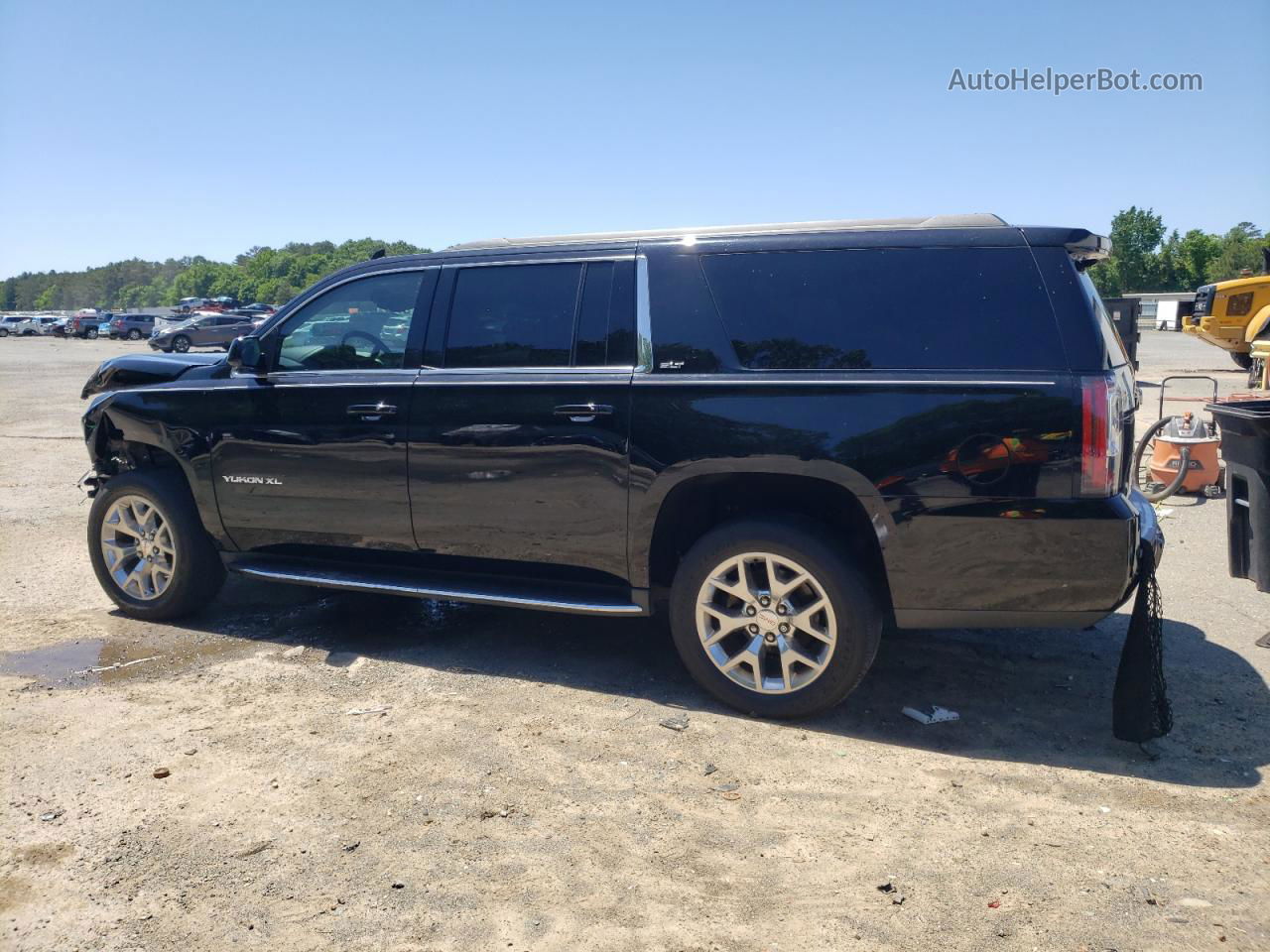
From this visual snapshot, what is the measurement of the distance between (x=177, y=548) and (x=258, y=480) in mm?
700

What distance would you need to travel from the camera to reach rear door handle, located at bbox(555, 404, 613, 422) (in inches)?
177

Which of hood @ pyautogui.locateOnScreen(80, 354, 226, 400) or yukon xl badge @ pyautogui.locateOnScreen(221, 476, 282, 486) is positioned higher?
hood @ pyautogui.locateOnScreen(80, 354, 226, 400)

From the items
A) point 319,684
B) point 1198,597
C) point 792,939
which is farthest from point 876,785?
point 1198,597

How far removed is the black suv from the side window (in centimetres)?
2

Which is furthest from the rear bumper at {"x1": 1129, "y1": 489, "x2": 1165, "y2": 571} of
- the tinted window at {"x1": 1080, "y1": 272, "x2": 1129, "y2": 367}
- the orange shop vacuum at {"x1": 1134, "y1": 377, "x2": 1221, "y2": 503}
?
the orange shop vacuum at {"x1": 1134, "y1": 377, "x2": 1221, "y2": 503}

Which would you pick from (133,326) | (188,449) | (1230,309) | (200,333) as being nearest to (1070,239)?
(188,449)

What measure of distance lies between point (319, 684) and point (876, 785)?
2.64 meters

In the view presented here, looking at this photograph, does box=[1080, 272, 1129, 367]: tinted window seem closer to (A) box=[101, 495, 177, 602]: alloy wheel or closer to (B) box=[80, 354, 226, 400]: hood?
(B) box=[80, 354, 226, 400]: hood

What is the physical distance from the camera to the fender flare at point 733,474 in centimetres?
407

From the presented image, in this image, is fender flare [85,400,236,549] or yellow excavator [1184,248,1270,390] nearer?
fender flare [85,400,236,549]

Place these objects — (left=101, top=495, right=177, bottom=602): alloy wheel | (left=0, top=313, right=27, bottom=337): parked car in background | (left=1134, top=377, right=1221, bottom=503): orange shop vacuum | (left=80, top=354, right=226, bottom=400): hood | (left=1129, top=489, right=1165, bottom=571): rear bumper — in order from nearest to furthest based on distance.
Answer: (left=1129, top=489, right=1165, bottom=571): rear bumper < (left=101, top=495, right=177, bottom=602): alloy wheel < (left=80, top=354, right=226, bottom=400): hood < (left=1134, top=377, right=1221, bottom=503): orange shop vacuum < (left=0, top=313, right=27, bottom=337): parked car in background

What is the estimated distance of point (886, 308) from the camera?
4145mm

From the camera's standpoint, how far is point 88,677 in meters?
4.93

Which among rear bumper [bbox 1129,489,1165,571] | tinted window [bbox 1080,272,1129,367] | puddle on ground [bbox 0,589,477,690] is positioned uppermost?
tinted window [bbox 1080,272,1129,367]
